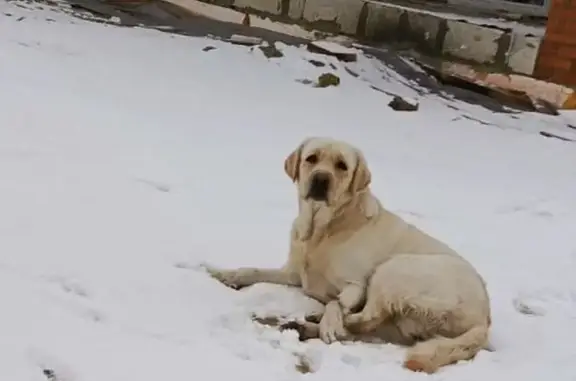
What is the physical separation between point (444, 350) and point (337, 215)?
0.70 meters

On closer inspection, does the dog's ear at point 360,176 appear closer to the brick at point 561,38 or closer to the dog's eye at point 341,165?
the dog's eye at point 341,165

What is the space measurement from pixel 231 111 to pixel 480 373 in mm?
3762

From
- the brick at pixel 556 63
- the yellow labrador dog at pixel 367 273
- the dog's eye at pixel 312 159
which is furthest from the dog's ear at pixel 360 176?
the brick at pixel 556 63

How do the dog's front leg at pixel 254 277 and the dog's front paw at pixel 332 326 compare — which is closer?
the dog's front paw at pixel 332 326

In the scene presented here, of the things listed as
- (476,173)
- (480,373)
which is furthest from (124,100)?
(480,373)

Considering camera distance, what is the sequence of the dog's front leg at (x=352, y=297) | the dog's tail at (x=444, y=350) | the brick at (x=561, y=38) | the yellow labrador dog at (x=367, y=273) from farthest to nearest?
the brick at (x=561, y=38)
the dog's front leg at (x=352, y=297)
the yellow labrador dog at (x=367, y=273)
the dog's tail at (x=444, y=350)

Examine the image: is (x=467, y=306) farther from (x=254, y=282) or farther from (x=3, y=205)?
(x=3, y=205)

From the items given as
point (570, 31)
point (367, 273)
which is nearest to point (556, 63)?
point (570, 31)

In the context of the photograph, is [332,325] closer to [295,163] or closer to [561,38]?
[295,163]

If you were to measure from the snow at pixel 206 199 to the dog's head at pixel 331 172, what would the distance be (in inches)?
15.9

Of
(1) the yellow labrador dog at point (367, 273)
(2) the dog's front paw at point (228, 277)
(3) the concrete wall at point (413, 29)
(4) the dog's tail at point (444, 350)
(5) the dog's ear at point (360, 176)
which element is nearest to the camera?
(4) the dog's tail at point (444, 350)

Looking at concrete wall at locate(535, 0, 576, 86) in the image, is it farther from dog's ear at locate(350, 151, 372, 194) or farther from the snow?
dog's ear at locate(350, 151, 372, 194)

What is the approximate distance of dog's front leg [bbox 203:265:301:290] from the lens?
3.51 meters

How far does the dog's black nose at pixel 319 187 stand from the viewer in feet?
10.8
